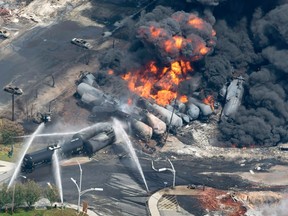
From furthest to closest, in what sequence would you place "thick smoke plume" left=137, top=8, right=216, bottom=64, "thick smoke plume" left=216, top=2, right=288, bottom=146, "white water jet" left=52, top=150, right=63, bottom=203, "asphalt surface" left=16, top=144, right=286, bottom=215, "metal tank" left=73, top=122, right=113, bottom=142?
"thick smoke plume" left=137, top=8, right=216, bottom=64 → "thick smoke plume" left=216, top=2, right=288, bottom=146 → "metal tank" left=73, top=122, right=113, bottom=142 → "white water jet" left=52, top=150, right=63, bottom=203 → "asphalt surface" left=16, top=144, right=286, bottom=215

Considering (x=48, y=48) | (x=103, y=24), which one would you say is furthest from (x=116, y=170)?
(x=103, y=24)

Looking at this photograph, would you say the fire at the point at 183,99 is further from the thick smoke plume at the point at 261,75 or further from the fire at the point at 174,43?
the fire at the point at 174,43

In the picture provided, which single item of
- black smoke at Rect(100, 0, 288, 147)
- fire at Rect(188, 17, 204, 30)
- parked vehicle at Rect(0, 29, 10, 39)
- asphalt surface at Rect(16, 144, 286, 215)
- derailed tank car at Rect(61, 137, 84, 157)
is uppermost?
fire at Rect(188, 17, 204, 30)

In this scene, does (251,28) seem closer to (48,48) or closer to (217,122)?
(217,122)

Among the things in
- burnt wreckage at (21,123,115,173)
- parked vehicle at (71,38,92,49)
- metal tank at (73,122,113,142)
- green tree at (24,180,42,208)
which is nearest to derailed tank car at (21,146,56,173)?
burnt wreckage at (21,123,115,173)

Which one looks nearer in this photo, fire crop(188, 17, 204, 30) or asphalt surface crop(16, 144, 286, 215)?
asphalt surface crop(16, 144, 286, 215)

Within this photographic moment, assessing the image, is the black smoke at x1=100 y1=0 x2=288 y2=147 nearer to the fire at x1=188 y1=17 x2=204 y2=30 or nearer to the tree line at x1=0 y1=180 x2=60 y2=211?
the fire at x1=188 y1=17 x2=204 y2=30

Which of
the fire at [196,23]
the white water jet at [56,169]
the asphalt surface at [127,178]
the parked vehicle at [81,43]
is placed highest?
the fire at [196,23]

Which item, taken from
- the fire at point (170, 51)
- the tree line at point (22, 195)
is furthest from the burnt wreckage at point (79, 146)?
the fire at point (170, 51)
